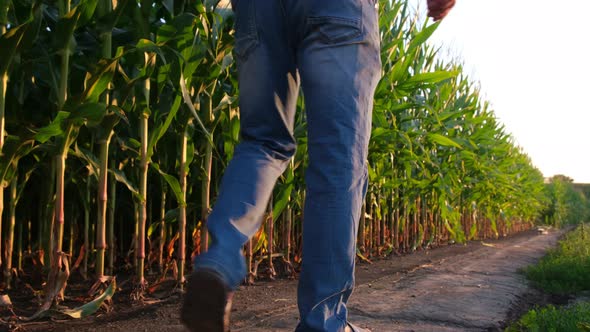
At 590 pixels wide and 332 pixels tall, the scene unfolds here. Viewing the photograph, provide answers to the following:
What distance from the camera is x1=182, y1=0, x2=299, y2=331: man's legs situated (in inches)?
44.1

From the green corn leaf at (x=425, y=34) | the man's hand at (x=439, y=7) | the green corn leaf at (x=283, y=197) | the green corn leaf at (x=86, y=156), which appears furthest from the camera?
the green corn leaf at (x=425, y=34)

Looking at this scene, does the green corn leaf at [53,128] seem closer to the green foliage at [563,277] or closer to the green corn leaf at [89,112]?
the green corn leaf at [89,112]

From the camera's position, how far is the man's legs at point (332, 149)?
1140 millimetres

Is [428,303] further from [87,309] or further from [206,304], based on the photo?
[206,304]

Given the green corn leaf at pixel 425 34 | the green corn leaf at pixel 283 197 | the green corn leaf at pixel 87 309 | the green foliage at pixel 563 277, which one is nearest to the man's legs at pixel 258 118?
the green corn leaf at pixel 87 309

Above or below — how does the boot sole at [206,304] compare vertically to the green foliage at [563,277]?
above

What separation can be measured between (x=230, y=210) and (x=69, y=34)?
1.18 meters

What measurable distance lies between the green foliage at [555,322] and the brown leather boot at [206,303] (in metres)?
1.17

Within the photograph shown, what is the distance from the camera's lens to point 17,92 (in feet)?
7.49

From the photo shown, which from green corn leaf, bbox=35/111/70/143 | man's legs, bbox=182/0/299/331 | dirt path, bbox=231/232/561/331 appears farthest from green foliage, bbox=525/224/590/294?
green corn leaf, bbox=35/111/70/143

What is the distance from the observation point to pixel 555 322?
72.3 inches

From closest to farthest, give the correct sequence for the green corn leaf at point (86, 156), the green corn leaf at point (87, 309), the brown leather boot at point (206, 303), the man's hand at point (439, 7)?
the brown leather boot at point (206, 303) < the man's hand at point (439, 7) < the green corn leaf at point (87, 309) < the green corn leaf at point (86, 156)

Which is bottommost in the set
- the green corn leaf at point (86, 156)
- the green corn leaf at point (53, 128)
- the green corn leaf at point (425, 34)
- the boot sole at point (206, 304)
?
the boot sole at point (206, 304)

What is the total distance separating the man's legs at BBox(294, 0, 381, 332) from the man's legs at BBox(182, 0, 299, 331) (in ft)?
0.30
